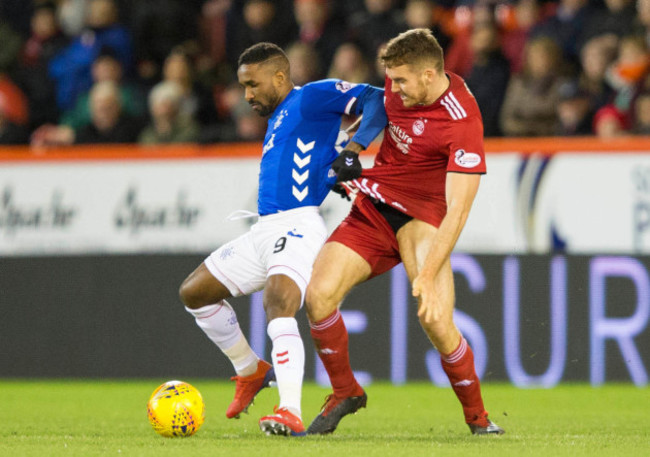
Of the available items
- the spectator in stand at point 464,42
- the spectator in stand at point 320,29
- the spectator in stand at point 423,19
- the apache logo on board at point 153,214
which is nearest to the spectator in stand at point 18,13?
the spectator in stand at point 320,29

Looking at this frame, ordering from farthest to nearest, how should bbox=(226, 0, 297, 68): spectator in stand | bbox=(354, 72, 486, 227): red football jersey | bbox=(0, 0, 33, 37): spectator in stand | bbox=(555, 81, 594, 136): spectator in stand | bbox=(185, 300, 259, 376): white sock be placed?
bbox=(0, 0, 33, 37): spectator in stand → bbox=(226, 0, 297, 68): spectator in stand → bbox=(555, 81, 594, 136): spectator in stand → bbox=(185, 300, 259, 376): white sock → bbox=(354, 72, 486, 227): red football jersey

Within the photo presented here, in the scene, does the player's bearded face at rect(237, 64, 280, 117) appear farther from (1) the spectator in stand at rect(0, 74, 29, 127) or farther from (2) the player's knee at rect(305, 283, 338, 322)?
(1) the spectator in stand at rect(0, 74, 29, 127)

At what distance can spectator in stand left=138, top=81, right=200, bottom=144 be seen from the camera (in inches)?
463

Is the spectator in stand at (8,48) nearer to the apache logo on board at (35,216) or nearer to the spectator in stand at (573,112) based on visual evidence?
the apache logo on board at (35,216)

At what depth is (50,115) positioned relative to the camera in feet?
43.1

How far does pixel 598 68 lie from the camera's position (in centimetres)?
1077

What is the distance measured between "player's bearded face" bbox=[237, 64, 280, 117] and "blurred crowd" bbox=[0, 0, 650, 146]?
4.20 m

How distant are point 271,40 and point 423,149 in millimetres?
6290

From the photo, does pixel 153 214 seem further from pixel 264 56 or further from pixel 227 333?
pixel 264 56

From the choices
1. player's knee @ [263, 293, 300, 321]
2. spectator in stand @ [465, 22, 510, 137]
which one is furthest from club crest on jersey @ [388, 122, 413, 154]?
spectator in stand @ [465, 22, 510, 137]

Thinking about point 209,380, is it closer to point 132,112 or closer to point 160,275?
point 160,275

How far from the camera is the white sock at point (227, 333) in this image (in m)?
7.05

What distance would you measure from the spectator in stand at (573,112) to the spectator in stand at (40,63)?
5.48 m

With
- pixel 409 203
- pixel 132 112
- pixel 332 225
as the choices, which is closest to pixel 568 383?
pixel 332 225
